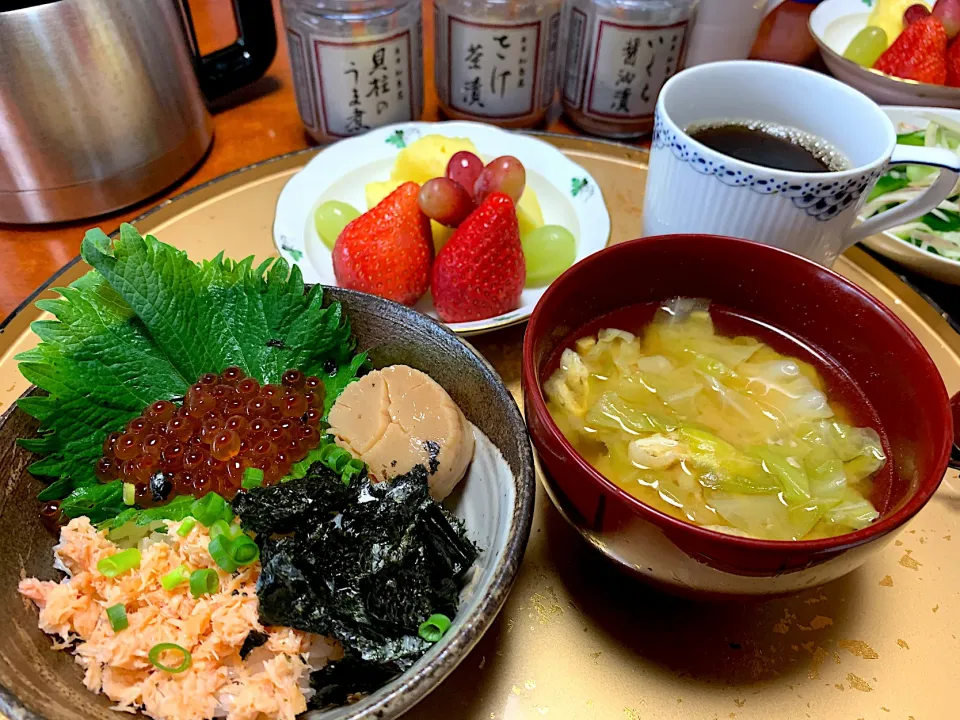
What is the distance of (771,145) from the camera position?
127 cm

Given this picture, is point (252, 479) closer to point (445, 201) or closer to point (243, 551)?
point (243, 551)

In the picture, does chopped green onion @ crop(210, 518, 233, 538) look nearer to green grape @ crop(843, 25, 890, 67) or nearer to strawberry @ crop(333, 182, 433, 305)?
strawberry @ crop(333, 182, 433, 305)

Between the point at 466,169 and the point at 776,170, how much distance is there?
604 mm

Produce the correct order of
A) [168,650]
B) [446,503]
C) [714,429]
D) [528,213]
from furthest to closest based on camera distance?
[528,213] < [446,503] < [714,429] < [168,650]

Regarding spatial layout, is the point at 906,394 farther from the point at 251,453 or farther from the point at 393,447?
the point at 251,453

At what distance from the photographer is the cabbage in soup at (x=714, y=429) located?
0.81 meters

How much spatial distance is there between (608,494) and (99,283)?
2.76ft

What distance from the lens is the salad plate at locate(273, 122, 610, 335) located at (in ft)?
4.55

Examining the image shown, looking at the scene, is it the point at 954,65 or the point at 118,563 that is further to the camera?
the point at 954,65

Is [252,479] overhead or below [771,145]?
below

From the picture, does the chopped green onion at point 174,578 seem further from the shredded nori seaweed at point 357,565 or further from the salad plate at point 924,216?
the salad plate at point 924,216

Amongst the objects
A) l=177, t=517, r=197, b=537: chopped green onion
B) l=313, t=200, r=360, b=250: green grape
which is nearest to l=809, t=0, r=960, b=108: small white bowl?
l=313, t=200, r=360, b=250: green grape

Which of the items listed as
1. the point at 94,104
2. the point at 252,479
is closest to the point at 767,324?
the point at 252,479

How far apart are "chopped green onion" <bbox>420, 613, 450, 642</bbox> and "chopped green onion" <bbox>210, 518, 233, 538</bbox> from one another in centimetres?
26
